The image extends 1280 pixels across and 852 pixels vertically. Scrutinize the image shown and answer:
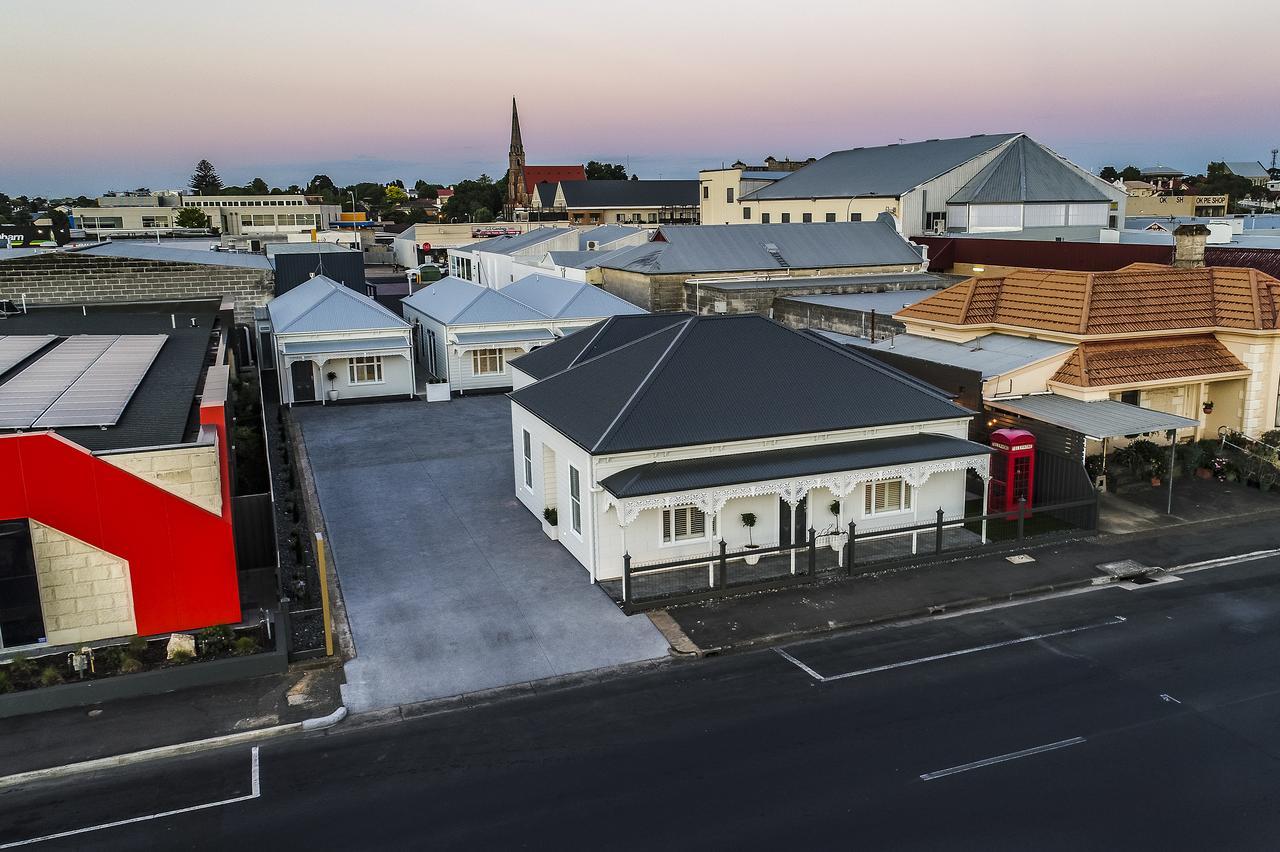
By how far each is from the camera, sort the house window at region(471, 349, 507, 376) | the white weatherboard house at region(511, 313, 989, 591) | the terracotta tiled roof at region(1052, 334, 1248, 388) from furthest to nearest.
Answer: the house window at region(471, 349, 507, 376)
the terracotta tiled roof at region(1052, 334, 1248, 388)
the white weatherboard house at region(511, 313, 989, 591)

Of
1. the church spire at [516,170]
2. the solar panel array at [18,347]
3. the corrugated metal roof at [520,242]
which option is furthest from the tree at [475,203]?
the solar panel array at [18,347]

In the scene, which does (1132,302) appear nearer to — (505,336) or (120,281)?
(505,336)

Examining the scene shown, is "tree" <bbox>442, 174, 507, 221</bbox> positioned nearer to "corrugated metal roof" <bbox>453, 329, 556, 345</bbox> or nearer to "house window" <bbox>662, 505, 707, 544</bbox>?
"corrugated metal roof" <bbox>453, 329, 556, 345</bbox>

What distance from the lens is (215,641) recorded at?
15891mm

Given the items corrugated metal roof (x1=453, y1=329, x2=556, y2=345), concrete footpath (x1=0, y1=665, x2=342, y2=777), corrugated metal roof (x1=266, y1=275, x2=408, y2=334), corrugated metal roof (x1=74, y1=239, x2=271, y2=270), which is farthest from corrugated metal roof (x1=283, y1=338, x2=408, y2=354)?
concrete footpath (x1=0, y1=665, x2=342, y2=777)

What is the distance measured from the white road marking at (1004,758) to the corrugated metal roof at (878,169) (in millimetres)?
53178

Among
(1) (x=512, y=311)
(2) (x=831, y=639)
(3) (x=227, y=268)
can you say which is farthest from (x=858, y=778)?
(3) (x=227, y=268)

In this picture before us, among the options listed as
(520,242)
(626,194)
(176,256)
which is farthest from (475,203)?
(176,256)

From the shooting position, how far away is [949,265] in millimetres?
52656

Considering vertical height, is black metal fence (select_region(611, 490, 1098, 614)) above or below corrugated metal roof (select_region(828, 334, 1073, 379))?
below

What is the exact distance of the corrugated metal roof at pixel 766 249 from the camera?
4591 cm

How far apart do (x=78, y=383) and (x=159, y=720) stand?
10809 mm

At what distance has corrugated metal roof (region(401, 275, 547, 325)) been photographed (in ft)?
132

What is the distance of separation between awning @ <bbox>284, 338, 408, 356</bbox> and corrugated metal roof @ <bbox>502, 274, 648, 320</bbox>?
654cm
